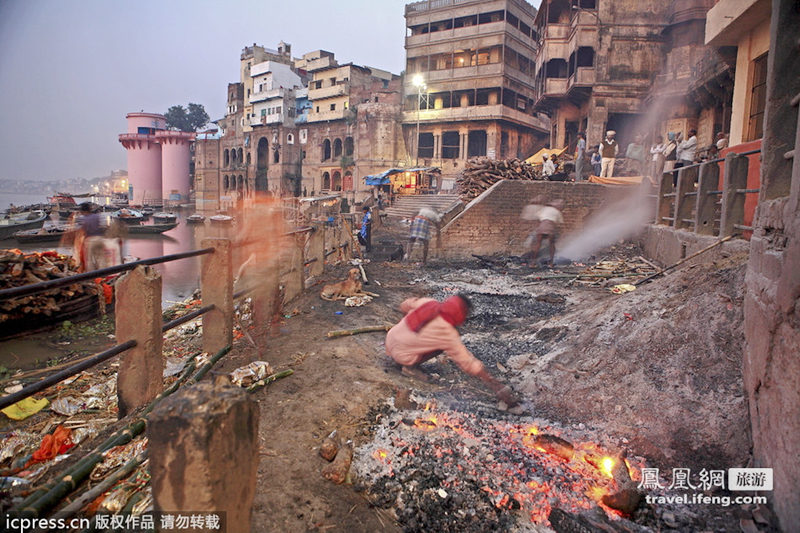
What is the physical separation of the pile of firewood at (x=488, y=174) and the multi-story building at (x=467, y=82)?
79.3 feet

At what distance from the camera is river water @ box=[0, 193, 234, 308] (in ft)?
42.7

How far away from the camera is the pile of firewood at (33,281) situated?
8406 millimetres

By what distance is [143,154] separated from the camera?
57.4m

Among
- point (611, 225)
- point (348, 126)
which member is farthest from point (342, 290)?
point (348, 126)

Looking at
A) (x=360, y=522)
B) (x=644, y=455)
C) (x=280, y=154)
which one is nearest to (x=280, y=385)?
(x=360, y=522)

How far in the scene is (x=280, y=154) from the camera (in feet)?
174

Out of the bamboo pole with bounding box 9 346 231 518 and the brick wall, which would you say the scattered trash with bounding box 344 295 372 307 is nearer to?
the bamboo pole with bounding box 9 346 231 518

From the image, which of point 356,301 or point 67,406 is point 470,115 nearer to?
point 356,301

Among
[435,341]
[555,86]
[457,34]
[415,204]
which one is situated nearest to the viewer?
[435,341]

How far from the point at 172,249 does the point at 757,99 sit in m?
29.7

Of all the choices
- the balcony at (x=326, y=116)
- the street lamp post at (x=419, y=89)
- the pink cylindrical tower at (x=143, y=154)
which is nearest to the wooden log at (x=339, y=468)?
the street lamp post at (x=419, y=89)

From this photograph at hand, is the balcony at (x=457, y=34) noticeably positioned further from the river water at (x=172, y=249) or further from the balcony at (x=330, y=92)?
the river water at (x=172, y=249)

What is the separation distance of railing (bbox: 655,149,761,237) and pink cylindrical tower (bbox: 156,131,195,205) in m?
57.3

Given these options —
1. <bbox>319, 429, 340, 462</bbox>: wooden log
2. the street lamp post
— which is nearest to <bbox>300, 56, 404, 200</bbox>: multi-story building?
the street lamp post
